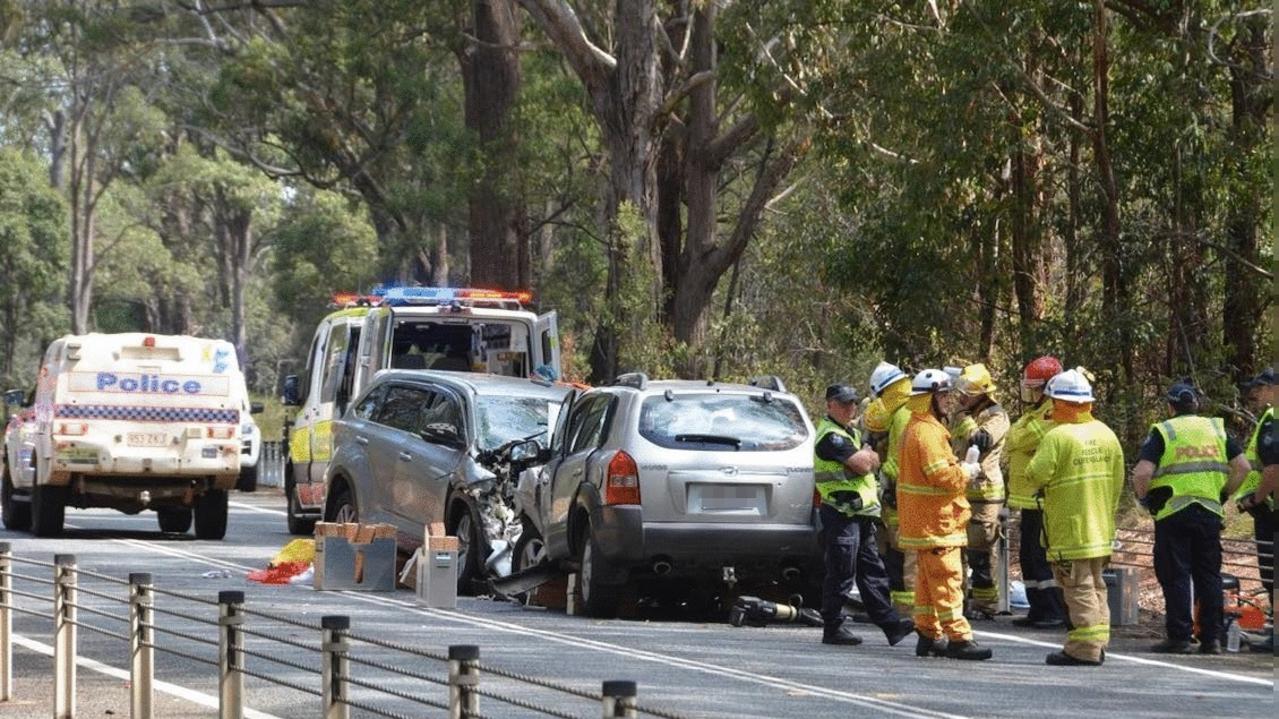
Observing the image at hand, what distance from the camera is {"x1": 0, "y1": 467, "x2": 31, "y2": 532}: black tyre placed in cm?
2548

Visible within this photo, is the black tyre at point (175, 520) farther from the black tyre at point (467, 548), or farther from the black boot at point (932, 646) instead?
the black boot at point (932, 646)

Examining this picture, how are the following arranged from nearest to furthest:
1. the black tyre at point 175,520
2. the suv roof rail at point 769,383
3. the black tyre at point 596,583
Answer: the black tyre at point 596,583, the suv roof rail at point 769,383, the black tyre at point 175,520

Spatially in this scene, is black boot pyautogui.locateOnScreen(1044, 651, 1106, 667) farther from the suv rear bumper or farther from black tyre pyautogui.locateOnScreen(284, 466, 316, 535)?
black tyre pyautogui.locateOnScreen(284, 466, 316, 535)

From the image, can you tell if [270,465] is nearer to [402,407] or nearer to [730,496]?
[402,407]

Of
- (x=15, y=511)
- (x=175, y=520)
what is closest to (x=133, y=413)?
(x=175, y=520)

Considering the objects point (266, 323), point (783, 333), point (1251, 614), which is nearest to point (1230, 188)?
point (1251, 614)

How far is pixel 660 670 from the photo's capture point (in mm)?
12008

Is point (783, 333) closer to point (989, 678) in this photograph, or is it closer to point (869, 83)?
point (869, 83)

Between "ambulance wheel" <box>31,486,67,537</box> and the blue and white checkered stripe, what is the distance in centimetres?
101

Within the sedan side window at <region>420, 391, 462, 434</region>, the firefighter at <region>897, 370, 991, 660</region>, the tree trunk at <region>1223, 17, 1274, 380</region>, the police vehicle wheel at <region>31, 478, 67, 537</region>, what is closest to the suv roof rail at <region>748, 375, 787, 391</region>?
the sedan side window at <region>420, 391, 462, 434</region>

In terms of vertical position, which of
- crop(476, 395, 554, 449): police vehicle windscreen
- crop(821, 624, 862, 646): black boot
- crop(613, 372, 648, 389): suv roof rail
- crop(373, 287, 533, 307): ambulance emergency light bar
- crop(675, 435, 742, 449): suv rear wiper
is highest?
crop(373, 287, 533, 307): ambulance emergency light bar

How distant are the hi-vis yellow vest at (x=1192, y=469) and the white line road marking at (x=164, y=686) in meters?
5.55

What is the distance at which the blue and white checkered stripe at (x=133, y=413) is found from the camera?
908 inches

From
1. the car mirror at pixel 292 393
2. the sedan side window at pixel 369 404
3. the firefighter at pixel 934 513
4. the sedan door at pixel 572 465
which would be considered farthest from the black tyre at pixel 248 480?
the firefighter at pixel 934 513
